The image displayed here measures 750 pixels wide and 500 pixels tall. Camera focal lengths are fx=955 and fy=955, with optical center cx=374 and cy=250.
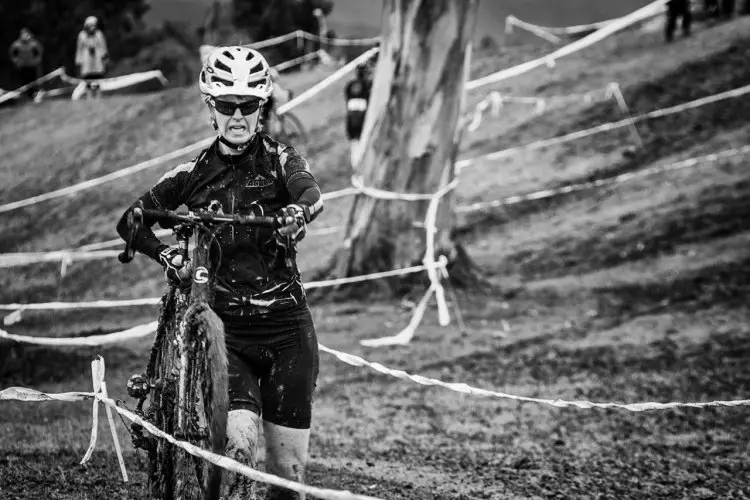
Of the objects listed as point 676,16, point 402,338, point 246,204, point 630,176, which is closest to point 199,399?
point 246,204

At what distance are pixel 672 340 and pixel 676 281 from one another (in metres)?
2.66

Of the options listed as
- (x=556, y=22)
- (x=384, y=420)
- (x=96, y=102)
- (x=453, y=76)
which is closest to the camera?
(x=384, y=420)

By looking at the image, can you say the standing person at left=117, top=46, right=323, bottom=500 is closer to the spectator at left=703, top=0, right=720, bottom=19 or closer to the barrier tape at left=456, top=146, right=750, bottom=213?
the barrier tape at left=456, top=146, right=750, bottom=213

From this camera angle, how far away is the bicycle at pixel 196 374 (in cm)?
359

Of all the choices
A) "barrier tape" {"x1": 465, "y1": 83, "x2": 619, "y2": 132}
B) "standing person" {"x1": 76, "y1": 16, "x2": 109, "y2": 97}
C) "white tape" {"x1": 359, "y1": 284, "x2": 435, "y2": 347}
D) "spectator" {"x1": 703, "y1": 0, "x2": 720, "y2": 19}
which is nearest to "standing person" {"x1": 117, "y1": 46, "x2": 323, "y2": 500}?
"white tape" {"x1": 359, "y1": 284, "x2": 435, "y2": 347}

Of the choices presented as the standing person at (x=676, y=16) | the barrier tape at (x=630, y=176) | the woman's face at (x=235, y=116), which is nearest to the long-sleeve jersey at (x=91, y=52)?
the barrier tape at (x=630, y=176)

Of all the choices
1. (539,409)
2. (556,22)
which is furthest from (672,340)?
(556,22)

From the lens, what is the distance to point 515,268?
14.4m

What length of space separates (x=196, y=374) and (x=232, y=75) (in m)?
1.24

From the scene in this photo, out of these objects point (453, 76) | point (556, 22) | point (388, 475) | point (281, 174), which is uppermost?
point (281, 174)

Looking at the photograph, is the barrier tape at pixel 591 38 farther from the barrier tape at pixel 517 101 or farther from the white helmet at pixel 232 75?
the white helmet at pixel 232 75

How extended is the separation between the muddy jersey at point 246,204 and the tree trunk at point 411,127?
8355mm

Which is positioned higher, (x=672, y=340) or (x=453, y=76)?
(x=453, y=76)

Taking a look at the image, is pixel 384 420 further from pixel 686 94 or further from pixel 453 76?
pixel 686 94
